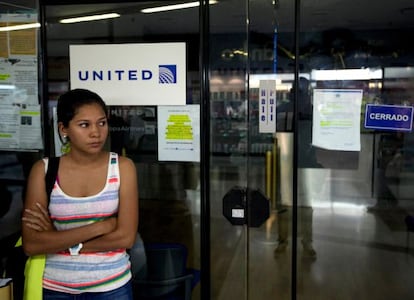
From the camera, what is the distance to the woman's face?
2008 millimetres

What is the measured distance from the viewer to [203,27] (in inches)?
112

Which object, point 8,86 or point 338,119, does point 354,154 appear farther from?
point 8,86

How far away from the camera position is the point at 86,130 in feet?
6.59

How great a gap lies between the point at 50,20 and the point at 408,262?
4189 millimetres

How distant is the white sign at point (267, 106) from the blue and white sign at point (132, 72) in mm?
471

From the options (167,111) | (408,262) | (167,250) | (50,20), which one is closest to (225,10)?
(167,111)

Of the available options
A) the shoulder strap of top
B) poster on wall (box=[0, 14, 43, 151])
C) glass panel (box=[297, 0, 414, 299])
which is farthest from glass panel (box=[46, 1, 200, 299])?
the shoulder strap of top

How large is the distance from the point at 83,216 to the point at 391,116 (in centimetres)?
198

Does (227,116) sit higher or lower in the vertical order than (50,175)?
higher

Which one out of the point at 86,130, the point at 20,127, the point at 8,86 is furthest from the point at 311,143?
the point at 8,86

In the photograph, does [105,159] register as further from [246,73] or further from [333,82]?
[333,82]

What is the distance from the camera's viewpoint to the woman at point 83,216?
1.97 m

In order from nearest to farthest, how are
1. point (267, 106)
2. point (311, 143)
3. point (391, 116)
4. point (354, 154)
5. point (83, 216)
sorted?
1. point (83, 216)
2. point (267, 106)
3. point (391, 116)
4. point (311, 143)
5. point (354, 154)

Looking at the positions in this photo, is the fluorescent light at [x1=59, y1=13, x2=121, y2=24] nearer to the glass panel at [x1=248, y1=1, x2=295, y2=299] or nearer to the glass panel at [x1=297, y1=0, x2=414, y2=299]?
the glass panel at [x1=248, y1=1, x2=295, y2=299]
